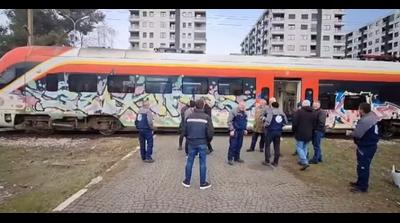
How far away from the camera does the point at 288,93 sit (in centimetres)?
1617

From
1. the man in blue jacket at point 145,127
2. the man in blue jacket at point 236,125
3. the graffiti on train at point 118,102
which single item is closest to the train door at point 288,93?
the graffiti on train at point 118,102

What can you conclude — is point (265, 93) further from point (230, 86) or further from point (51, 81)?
point (51, 81)

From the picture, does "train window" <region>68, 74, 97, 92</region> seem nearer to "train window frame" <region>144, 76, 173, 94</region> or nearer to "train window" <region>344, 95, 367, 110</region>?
"train window frame" <region>144, 76, 173, 94</region>

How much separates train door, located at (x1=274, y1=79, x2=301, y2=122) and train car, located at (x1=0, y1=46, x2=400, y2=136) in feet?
0.27

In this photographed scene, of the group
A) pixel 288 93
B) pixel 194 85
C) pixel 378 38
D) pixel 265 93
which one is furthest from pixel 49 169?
pixel 378 38

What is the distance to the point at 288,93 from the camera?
16172mm

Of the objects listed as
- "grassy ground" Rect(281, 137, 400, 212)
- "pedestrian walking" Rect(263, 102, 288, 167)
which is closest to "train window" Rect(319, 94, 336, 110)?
"grassy ground" Rect(281, 137, 400, 212)

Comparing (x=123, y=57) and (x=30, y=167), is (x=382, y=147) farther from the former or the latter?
(x=30, y=167)

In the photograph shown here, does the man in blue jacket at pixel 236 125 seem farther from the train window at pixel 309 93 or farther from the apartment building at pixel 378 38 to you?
the apartment building at pixel 378 38

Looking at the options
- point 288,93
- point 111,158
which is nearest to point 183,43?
point 288,93

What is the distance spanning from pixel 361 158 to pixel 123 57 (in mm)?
9960

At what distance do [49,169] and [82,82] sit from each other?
228 inches

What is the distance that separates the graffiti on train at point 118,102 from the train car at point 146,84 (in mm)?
36

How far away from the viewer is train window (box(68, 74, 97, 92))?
14.4 metres
